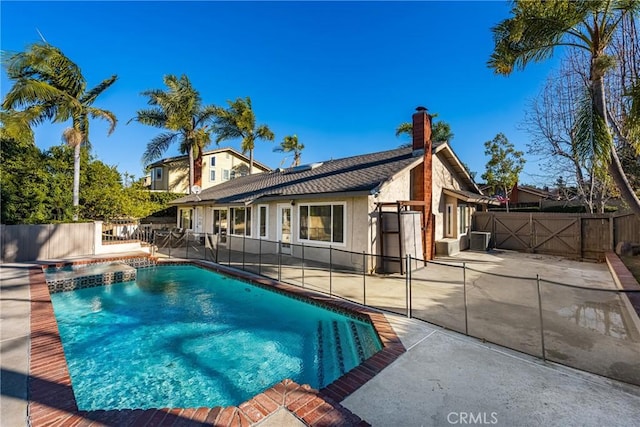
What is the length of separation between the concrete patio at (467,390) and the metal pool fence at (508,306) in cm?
32

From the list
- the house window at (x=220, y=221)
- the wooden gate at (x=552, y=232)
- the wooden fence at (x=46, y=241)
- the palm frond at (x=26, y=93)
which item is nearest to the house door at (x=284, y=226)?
the house window at (x=220, y=221)

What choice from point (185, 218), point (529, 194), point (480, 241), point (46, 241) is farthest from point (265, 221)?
point (529, 194)

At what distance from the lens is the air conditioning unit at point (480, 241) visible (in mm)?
14977

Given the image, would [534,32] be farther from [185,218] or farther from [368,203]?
[185,218]

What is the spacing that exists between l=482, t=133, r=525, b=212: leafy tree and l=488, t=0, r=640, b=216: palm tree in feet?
82.4

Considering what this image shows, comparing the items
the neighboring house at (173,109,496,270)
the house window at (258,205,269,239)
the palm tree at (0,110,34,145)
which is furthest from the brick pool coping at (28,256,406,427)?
the palm tree at (0,110,34,145)

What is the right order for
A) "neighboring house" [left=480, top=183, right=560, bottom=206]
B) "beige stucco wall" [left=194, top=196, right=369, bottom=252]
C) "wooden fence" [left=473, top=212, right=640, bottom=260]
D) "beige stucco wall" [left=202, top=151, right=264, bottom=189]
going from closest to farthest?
"beige stucco wall" [left=194, top=196, right=369, bottom=252] → "wooden fence" [left=473, top=212, right=640, bottom=260] → "neighboring house" [left=480, top=183, right=560, bottom=206] → "beige stucco wall" [left=202, top=151, right=264, bottom=189]

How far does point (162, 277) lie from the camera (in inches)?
428

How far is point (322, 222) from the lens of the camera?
456 inches

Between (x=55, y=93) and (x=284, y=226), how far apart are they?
1457 centimetres

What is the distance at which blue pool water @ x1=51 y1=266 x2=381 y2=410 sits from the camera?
426 centimetres

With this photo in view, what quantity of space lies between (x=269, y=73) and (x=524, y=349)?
69.3ft

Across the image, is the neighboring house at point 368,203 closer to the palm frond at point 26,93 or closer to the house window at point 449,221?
the house window at point 449,221

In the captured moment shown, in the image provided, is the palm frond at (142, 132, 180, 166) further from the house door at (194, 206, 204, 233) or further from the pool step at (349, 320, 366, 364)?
the pool step at (349, 320, 366, 364)
